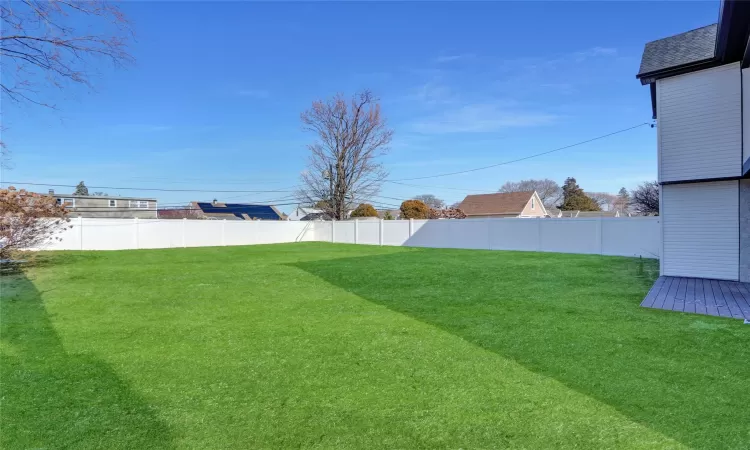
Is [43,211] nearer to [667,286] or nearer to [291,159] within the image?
[667,286]

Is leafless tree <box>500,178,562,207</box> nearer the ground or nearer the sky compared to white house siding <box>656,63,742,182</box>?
nearer the sky

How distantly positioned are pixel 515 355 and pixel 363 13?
11049mm

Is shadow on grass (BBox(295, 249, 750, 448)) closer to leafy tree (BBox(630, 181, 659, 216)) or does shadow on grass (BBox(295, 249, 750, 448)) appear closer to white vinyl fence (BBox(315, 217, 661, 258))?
white vinyl fence (BBox(315, 217, 661, 258))

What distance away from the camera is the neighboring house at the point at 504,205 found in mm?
32188

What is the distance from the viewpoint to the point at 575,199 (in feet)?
115

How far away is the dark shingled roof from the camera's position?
7828mm

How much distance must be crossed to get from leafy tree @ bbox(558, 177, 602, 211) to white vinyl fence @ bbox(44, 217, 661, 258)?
71.6 feet

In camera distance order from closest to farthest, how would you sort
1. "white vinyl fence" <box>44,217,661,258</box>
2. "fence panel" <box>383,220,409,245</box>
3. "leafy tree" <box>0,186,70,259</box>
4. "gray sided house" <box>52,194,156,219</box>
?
1. "leafy tree" <box>0,186,70,259</box>
2. "white vinyl fence" <box>44,217,661,258</box>
3. "fence panel" <box>383,220,409,245</box>
4. "gray sided house" <box>52,194,156,219</box>

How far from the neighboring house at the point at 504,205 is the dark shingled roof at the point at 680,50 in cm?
2332

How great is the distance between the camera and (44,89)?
6.51m

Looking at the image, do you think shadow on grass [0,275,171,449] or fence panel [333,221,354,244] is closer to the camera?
shadow on grass [0,275,171,449]

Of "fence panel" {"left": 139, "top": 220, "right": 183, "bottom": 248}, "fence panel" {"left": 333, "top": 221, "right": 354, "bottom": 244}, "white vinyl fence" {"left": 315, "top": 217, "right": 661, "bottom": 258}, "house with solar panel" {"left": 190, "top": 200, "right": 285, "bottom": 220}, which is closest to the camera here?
"white vinyl fence" {"left": 315, "top": 217, "right": 661, "bottom": 258}

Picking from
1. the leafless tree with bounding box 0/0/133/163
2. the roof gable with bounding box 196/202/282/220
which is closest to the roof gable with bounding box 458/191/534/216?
the roof gable with bounding box 196/202/282/220

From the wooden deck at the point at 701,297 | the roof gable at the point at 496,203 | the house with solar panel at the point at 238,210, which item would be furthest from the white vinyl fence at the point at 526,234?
the house with solar panel at the point at 238,210
